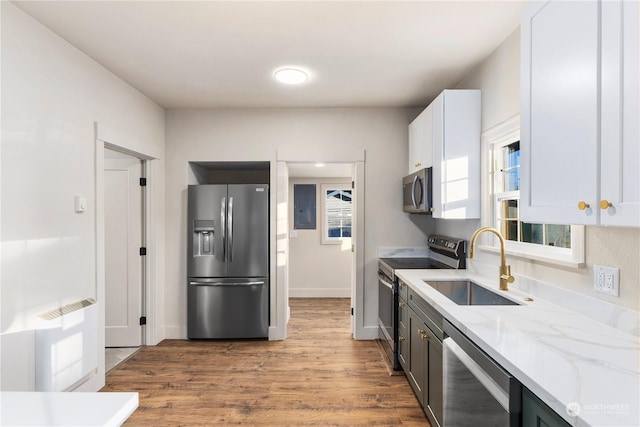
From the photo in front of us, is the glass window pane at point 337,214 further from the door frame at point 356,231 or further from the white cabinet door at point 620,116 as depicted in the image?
the white cabinet door at point 620,116

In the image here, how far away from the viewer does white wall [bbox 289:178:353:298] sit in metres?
5.73

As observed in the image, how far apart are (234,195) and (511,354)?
3027 millimetres

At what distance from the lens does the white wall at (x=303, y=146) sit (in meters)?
3.68

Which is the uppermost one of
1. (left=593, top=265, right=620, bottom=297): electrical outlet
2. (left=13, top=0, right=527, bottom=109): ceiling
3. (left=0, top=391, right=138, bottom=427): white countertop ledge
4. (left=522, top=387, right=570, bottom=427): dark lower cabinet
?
(left=13, top=0, right=527, bottom=109): ceiling

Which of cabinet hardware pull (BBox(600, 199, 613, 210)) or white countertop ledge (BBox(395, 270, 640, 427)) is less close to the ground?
cabinet hardware pull (BBox(600, 199, 613, 210))

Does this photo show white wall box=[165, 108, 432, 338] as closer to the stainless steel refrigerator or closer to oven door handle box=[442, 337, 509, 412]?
the stainless steel refrigerator

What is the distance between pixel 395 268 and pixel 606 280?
1.61m

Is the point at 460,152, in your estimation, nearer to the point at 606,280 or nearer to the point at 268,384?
the point at 606,280

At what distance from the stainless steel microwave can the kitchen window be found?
2478mm

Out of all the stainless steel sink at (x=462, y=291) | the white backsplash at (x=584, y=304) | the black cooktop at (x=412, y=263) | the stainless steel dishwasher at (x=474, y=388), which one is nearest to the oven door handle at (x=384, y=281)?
the black cooktop at (x=412, y=263)

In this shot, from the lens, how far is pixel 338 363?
306cm

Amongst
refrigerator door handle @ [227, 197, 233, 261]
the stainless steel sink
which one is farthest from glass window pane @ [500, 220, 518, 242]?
refrigerator door handle @ [227, 197, 233, 261]

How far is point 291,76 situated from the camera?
9.12ft

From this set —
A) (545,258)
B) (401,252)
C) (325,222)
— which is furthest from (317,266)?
(545,258)
